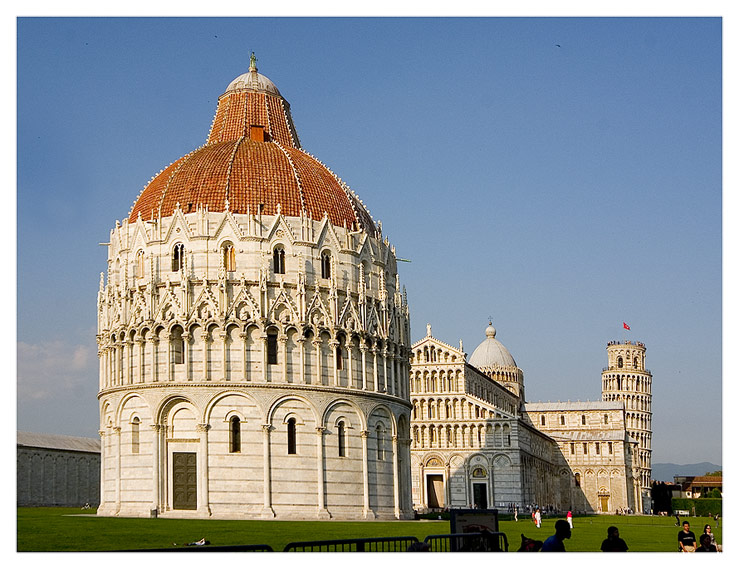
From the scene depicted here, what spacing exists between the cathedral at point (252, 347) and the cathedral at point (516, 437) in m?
39.4

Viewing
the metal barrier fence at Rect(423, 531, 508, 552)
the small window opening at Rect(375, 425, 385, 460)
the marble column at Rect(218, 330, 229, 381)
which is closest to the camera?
the metal barrier fence at Rect(423, 531, 508, 552)

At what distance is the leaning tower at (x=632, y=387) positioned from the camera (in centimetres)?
16662

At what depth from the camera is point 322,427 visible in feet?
194

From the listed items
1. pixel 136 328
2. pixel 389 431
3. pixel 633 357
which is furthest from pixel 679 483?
pixel 136 328

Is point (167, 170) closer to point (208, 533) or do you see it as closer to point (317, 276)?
point (317, 276)

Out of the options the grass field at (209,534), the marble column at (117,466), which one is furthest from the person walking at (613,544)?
the marble column at (117,466)

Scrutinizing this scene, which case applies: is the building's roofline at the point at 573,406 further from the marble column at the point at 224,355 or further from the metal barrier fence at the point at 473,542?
the metal barrier fence at the point at 473,542

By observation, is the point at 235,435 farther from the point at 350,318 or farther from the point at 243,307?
the point at 350,318

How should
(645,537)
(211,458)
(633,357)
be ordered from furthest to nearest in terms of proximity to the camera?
(633,357), (211,458), (645,537)

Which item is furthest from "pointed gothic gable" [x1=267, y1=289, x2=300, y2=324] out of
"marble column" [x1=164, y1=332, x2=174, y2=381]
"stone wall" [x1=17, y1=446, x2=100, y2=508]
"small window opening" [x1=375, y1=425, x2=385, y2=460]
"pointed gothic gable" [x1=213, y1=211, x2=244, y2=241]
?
"stone wall" [x1=17, y1=446, x2=100, y2=508]

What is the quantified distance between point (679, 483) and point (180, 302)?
146m

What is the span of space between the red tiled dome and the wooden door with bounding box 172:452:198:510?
14.3 m

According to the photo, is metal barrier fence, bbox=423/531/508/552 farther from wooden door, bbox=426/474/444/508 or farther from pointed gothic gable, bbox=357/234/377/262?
wooden door, bbox=426/474/444/508

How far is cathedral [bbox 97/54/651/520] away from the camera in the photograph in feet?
190
